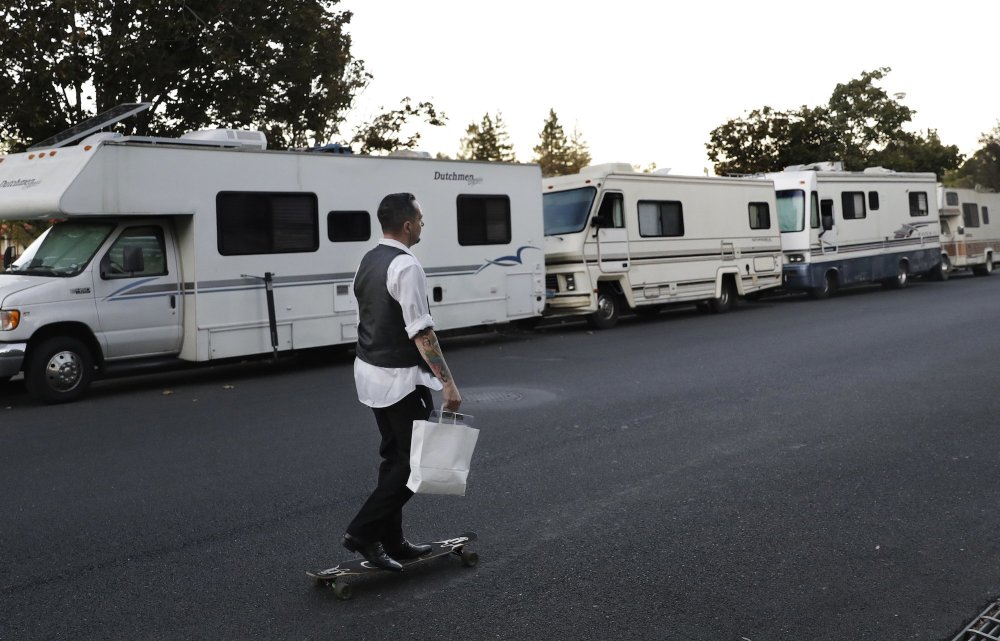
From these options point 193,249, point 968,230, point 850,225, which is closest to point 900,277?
point 850,225

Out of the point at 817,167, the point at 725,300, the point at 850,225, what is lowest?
the point at 725,300

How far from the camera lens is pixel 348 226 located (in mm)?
14492

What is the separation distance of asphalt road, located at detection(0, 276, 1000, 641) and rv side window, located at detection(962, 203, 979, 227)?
22.6 metres

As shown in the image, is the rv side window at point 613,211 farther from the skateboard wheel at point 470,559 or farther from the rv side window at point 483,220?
the skateboard wheel at point 470,559

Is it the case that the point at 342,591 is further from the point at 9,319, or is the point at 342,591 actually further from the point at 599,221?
the point at 599,221

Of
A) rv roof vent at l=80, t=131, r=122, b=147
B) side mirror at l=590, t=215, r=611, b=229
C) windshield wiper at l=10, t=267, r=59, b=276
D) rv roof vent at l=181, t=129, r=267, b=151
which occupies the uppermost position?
rv roof vent at l=181, t=129, r=267, b=151

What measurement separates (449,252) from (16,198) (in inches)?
250

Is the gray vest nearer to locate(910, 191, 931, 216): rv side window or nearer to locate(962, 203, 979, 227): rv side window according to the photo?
locate(910, 191, 931, 216): rv side window

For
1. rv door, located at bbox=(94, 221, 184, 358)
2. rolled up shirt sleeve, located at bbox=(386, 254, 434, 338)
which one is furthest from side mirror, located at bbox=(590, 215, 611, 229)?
rolled up shirt sleeve, located at bbox=(386, 254, 434, 338)

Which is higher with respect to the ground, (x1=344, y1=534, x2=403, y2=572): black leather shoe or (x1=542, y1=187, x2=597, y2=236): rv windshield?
(x1=542, y1=187, x2=597, y2=236): rv windshield

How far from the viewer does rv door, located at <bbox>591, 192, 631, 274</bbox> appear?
743 inches

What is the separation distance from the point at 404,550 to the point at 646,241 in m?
15.4

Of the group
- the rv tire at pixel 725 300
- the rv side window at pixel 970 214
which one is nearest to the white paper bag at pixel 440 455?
the rv tire at pixel 725 300

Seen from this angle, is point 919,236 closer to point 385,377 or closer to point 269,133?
point 269,133
